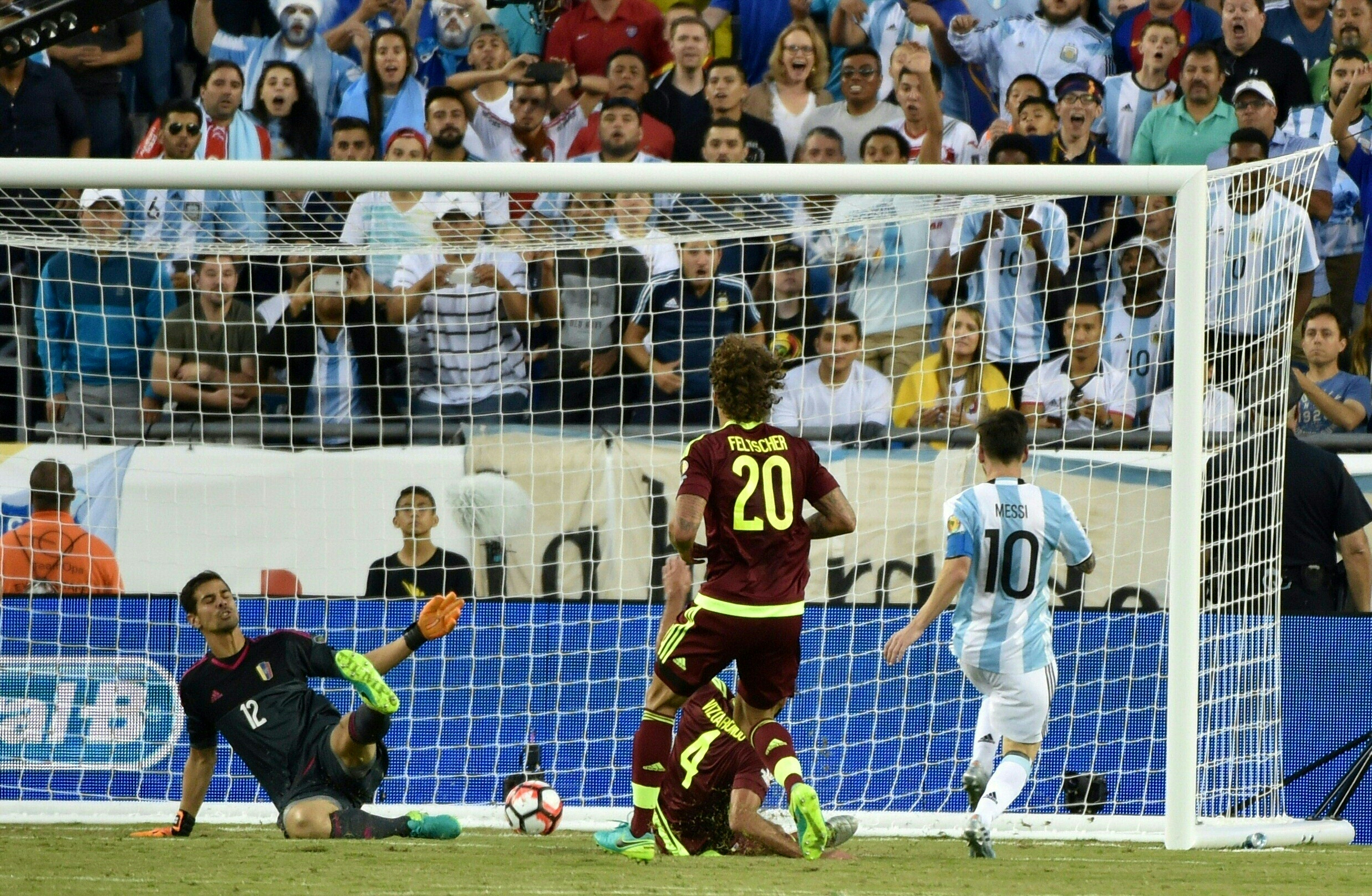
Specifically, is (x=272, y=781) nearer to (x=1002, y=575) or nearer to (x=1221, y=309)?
(x=1002, y=575)

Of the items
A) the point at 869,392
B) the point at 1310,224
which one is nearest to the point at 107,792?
the point at 869,392

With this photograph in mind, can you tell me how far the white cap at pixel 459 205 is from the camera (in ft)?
27.1

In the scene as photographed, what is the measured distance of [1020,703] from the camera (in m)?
6.17

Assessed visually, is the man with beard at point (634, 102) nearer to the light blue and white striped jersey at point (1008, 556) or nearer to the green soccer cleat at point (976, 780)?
the light blue and white striped jersey at point (1008, 556)

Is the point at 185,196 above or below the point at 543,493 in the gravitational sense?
above

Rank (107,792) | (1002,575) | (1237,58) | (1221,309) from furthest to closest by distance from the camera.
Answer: (1237,58) → (107,792) → (1221,309) → (1002,575)

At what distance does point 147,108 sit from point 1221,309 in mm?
6988

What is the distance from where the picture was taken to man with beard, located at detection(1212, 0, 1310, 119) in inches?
391

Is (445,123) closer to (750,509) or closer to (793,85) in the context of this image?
(793,85)

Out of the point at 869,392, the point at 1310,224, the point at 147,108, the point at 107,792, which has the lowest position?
the point at 107,792

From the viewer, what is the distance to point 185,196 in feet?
27.7

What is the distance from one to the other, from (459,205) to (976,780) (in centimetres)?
405

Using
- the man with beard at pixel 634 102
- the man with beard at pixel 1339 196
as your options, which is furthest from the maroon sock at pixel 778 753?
the man with beard at pixel 634 102

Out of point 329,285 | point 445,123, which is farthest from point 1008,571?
point 445,123
